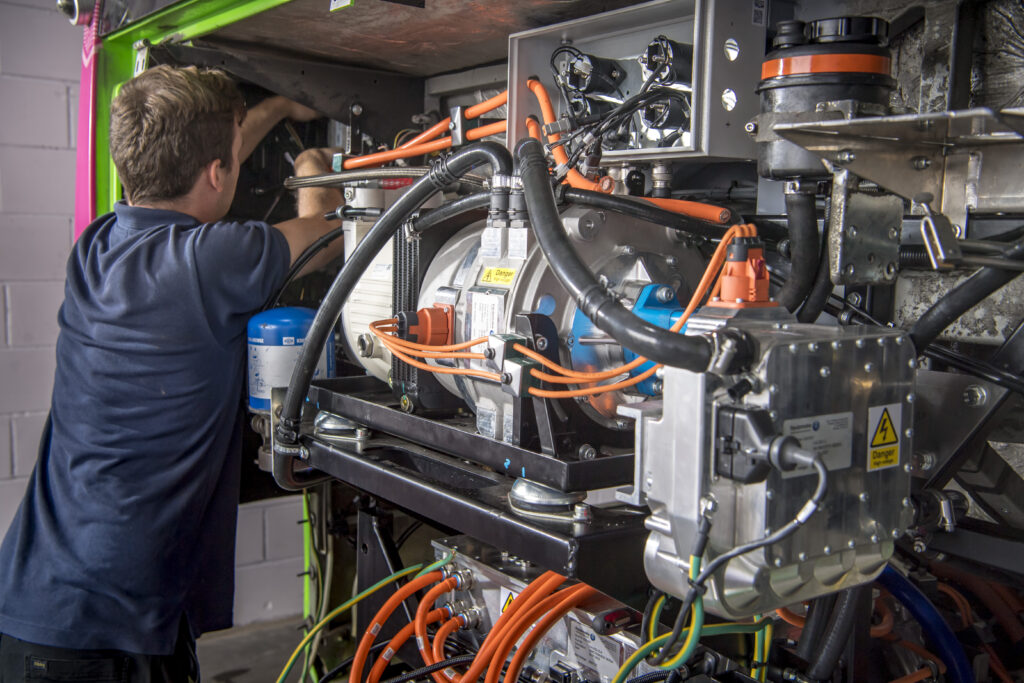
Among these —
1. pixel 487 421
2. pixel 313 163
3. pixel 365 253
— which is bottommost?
pixel 487 421

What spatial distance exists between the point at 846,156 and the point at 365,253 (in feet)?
2.18

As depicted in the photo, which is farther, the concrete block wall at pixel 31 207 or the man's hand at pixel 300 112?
the concrete block wall at pixel 31 207

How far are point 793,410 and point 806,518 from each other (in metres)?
0.09

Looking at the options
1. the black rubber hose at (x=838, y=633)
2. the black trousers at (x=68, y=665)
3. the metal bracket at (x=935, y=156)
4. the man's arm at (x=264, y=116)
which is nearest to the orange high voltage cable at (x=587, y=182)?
the metal bracket at (x=935, y=156)

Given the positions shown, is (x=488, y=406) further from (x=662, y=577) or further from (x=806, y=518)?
(x=806, y=518)

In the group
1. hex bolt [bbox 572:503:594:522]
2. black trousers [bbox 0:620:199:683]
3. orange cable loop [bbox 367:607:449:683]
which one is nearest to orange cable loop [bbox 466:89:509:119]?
hex bolt [bbox 572:503:594:522]

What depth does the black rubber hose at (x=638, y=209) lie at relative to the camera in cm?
108

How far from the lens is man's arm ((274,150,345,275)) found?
1824 mm

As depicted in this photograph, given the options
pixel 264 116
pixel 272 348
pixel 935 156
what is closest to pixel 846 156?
pixel 935 156

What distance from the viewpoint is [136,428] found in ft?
5.57

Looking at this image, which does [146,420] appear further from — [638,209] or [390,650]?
[638,209]

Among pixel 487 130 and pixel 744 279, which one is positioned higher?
pixel 487 130

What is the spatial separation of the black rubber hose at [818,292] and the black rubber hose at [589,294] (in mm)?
351

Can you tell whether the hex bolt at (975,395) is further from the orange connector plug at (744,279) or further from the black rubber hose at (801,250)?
the orange connector plug at (744,279)
